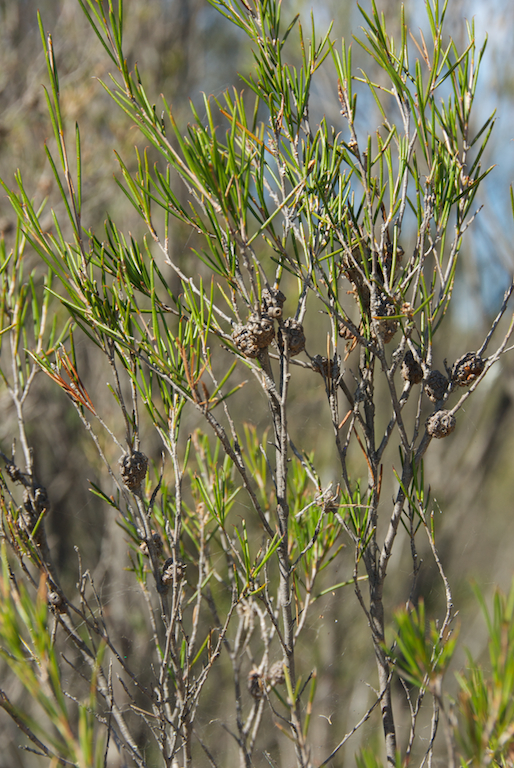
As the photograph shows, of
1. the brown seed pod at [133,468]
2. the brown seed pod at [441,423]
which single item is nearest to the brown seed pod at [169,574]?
the brown seed pod at [133,468]

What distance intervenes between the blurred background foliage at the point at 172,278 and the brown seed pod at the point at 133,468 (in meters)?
1.48

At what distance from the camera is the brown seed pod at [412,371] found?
59 centimetres

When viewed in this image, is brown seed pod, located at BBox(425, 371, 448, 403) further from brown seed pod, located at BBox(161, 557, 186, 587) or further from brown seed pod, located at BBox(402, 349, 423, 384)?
brown seed pod, located at BBox(161, 557, 186, 587)

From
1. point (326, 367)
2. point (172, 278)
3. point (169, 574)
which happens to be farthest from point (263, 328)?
point (172, 278)

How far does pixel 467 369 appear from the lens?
547mm

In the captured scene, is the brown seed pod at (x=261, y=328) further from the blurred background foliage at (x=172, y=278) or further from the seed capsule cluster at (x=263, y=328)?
the blurred background foliage at (x=172, y=278)

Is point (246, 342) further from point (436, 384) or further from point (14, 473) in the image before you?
point (14, 473)

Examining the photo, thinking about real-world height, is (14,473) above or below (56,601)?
above

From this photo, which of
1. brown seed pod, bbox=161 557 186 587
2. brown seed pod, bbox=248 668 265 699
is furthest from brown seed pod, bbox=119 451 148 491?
brown seed pod, bbox=248 668 265 699

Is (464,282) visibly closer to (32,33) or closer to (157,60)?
(157,60)

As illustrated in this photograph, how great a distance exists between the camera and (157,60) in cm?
288

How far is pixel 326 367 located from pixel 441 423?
0.14m

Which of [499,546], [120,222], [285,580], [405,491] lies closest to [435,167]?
[405,491]

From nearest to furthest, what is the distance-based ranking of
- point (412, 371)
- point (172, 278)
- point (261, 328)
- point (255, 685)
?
point (261, 328) → point (412, 371) → point (255, 685) → point (172, 278)
